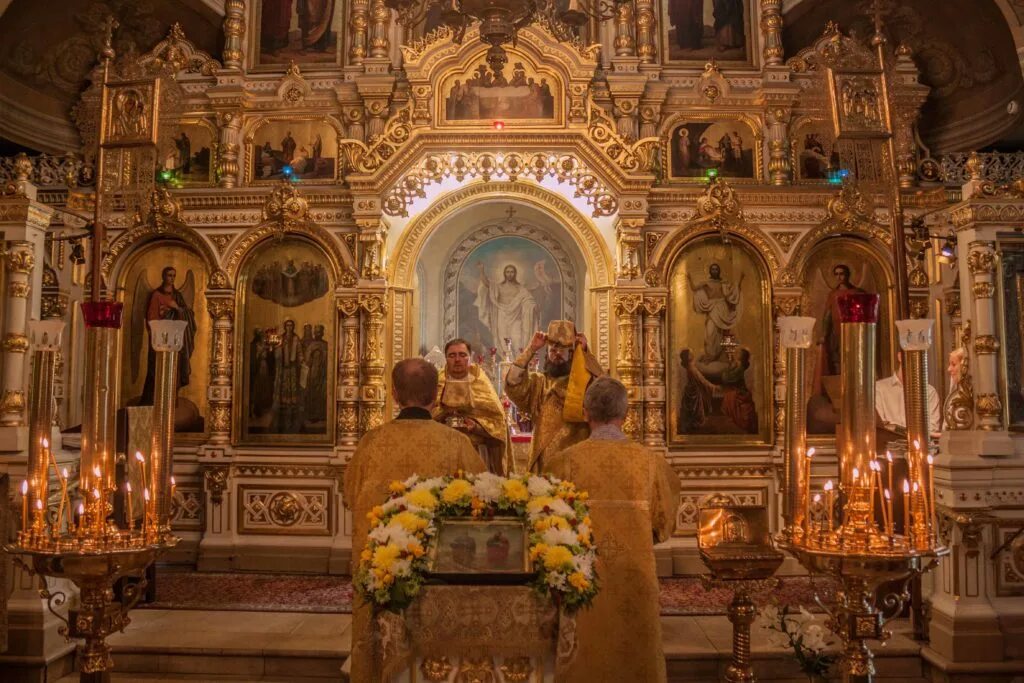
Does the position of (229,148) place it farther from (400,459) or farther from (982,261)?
(982,261)

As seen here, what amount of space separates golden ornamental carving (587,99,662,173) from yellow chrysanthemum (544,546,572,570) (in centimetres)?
622

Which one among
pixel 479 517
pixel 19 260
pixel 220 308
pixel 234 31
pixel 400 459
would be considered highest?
pixel 234 31

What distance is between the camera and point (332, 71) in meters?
10.4

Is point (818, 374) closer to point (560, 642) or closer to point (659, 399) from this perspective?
point (659, 399)

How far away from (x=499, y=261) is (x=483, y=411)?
156 inches

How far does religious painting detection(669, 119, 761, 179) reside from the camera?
396 inches

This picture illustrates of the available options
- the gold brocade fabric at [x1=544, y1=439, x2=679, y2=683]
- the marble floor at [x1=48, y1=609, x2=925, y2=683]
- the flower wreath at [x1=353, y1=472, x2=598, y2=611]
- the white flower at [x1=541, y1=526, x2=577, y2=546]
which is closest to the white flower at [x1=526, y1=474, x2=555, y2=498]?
the flower wreath at [x1=353, y1=472, x2=598, y2=611]

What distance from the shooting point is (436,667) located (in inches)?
140

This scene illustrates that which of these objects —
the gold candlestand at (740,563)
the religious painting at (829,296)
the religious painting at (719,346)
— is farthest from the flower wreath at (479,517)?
the religious painting at (829,296)

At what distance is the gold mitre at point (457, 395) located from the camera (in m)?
6.99

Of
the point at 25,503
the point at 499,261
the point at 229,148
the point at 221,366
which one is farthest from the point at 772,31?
the point at 25,503

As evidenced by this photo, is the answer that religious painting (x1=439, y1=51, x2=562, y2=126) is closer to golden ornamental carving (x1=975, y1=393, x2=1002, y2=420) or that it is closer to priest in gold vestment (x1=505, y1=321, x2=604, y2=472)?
priest in gold vestment (x1=505, y1=321, x2=604, y2=472)

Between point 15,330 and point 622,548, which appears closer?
point 622,548

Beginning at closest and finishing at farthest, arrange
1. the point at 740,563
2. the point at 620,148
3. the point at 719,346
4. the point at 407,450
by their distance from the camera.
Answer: the point at 407,450 → the point at 740,563 → the point at 620,148 → the point at 719,346
